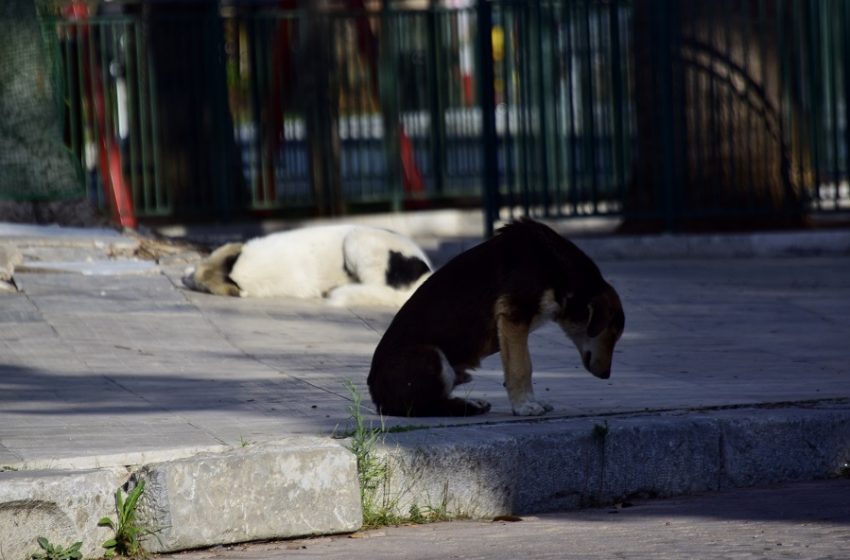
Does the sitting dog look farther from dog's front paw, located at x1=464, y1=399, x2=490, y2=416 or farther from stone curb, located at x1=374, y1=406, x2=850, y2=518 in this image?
stone curb, located at x1=374, y1=406, x2=850, y2=518

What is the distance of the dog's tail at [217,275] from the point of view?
392 inches

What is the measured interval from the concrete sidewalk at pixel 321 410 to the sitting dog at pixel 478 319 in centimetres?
15

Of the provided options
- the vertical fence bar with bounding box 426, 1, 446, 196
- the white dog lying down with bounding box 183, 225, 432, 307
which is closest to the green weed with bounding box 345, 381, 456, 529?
the white dog lying down with bounding box 183, 225, 432, 307

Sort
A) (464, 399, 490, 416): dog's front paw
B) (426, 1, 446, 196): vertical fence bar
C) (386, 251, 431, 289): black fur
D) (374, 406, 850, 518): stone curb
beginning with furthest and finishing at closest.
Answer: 1. (426, 1, 446, 196): vertical fence bar
2. (386, 251, 431, 289): black fur
3. (464, 399, 490, 416): dog's front paw
4. (374, 406, 850, 518): stone curb

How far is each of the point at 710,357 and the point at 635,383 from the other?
40.0 inches

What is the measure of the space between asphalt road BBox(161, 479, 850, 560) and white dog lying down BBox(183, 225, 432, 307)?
4521 mm

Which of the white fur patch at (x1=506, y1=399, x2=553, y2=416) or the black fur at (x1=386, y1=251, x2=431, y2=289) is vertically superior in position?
the black fur at (x1=386, y1=251, x2=431, y2=289)

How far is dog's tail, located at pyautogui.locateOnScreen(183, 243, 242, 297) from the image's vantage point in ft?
32.7

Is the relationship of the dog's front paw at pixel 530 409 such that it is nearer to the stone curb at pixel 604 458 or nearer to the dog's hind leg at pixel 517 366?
the dog's hind leg at pixel 517 366

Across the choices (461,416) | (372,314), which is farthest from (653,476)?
(372,314)

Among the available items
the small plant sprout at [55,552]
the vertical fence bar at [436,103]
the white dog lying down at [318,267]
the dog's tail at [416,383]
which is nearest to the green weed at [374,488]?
the dog's tail at [416,383]

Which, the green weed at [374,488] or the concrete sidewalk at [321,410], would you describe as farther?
the green weed at [374,488]

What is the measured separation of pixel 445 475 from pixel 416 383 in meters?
0.68

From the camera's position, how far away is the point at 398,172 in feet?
57.2
